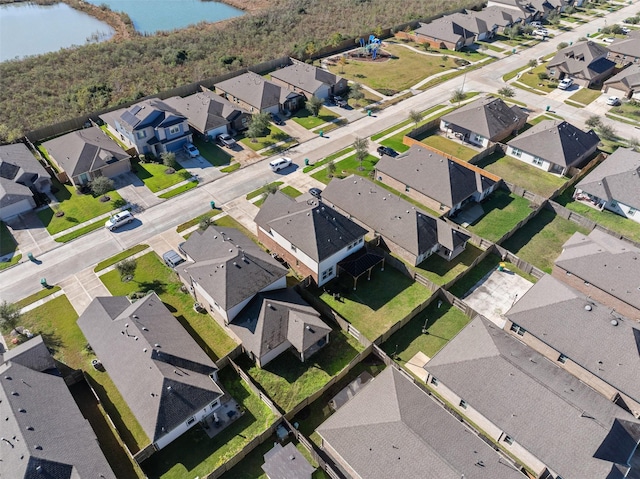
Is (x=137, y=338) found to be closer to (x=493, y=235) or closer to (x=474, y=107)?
(x=493, y=235)

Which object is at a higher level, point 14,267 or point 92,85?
point 92,85

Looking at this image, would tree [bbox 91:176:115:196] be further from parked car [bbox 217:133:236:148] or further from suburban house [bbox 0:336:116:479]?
suburban house [bbox 0:336:116:479]

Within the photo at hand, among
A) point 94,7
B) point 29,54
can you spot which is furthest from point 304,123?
point 94,7

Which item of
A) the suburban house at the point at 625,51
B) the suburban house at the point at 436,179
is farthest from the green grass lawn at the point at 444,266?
the suburban house at the point at 625,51

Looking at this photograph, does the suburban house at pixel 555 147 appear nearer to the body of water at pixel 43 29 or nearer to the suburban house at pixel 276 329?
the suburban house at pixel 276 329

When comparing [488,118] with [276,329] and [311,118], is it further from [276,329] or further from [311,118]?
[276,329]

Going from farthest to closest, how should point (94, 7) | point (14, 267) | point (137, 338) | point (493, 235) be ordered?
point (94, 7), point (493, 235), point (14, 267), point (137, 338)

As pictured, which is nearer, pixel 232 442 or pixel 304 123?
pixel 232 442
